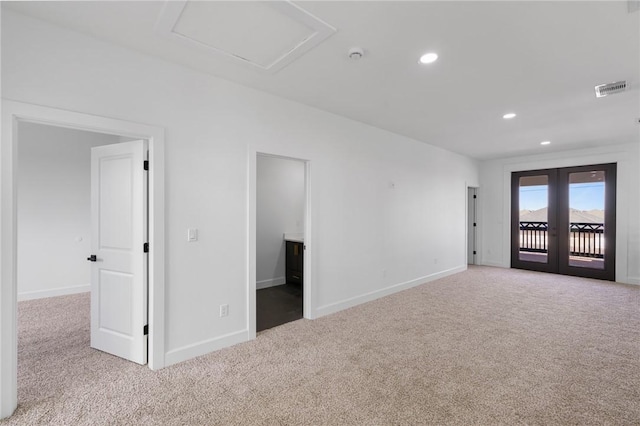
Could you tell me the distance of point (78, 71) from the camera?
7.45 ft

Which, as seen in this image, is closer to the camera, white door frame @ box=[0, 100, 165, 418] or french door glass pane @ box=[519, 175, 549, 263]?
white door frame @ box=[0, 100, 165, 418]

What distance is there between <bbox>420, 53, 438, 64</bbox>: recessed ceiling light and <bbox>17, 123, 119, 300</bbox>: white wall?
4.83 m

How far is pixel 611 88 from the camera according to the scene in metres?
3.09

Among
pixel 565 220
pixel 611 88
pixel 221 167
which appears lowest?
pixel 565 220

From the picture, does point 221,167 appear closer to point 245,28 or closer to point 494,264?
point 245,28

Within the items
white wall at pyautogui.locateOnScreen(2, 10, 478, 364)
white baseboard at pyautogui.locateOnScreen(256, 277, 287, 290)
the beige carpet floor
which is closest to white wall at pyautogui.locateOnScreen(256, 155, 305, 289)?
white baseboard at pyautogui.locateOnScreen(256, 277, 287, 290)

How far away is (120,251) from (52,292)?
315 cm

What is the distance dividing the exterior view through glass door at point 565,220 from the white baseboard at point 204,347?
7019mm

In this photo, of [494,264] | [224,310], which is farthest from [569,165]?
[224,310]

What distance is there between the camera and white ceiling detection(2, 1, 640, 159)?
1997 millimetres

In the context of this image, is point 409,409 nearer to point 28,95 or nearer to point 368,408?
point 368,408

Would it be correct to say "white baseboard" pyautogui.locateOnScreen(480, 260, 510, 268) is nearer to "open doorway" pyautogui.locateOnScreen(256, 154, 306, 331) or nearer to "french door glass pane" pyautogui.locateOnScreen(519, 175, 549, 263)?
"french door glass pane" pyautogui.locateOnScreen(519, 175, 549, 263)

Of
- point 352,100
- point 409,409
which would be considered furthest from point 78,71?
point 409,409

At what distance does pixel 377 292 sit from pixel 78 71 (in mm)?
4451
